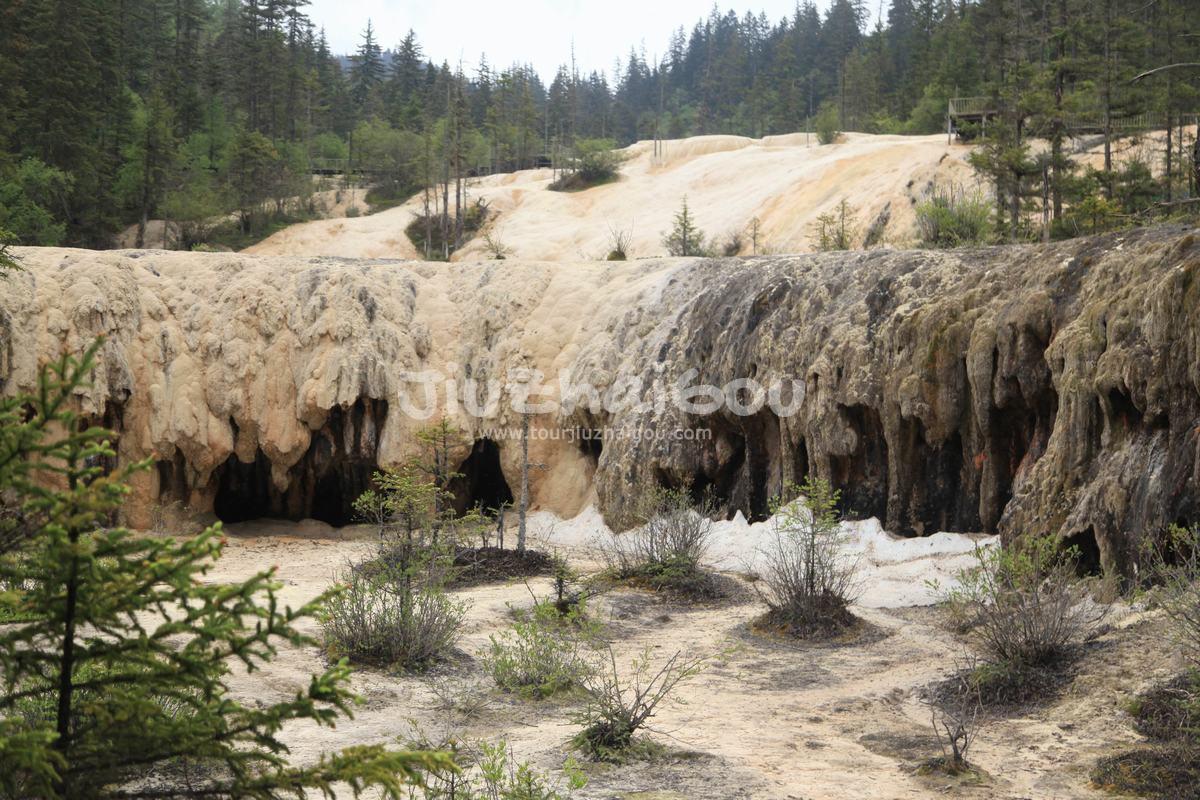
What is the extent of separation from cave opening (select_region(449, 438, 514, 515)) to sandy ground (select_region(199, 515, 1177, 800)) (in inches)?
327

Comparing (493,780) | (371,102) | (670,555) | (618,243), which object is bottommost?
(670,555)

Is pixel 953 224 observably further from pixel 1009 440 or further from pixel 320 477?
pixel 320 477

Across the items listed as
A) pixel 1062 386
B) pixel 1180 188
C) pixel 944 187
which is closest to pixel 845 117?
pixel 944 187

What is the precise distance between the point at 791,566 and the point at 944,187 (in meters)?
22.2

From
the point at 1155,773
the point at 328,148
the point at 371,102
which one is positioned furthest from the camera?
the point at 371,102

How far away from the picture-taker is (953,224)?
2447 centimetres

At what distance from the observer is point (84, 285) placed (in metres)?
19.4

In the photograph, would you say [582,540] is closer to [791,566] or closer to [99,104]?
[791,566]

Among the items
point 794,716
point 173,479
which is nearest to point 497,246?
point 173,479

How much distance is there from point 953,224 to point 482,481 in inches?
471

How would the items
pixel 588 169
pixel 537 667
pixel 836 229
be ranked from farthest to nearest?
pixel 588 169
pixel 836 229
pixel 537 667

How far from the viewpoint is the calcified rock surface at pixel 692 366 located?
11508 mm

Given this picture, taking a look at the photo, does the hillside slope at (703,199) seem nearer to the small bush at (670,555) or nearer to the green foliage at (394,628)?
the small bush at (670,555)

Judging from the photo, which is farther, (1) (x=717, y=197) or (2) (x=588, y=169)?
(2) (x=588, y=169)
